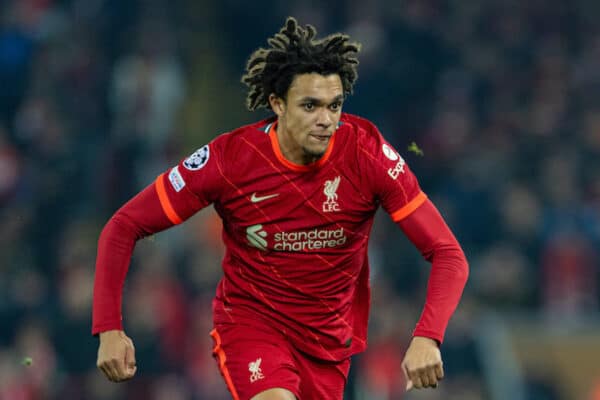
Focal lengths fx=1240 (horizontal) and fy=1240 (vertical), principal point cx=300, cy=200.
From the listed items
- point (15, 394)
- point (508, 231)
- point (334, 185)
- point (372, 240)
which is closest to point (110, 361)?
point (334, 185)

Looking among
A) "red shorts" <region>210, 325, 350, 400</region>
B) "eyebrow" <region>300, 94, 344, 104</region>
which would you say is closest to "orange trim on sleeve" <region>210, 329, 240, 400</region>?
"red shorts" <region>210, 325, 350, 400</region>

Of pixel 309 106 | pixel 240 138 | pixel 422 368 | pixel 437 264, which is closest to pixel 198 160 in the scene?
pixel 240 138

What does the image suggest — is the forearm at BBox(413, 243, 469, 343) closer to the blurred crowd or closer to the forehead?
the forehead

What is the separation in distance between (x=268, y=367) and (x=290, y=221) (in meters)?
0.61

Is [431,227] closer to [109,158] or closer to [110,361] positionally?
[110,361]

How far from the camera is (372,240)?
10.5 meters

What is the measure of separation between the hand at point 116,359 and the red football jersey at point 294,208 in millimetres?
547

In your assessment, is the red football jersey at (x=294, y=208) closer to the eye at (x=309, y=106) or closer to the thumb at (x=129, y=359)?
the eye at (x=309, y=106)

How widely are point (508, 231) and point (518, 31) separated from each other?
Answer: 2.99 m

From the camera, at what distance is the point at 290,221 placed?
5.16 meters

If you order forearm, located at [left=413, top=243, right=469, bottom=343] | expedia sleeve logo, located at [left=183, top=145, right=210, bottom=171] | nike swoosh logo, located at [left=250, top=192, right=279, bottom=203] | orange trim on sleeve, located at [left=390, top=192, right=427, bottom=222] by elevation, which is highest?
expedia sleeve logo, located at [left=183, top=145, right=210, bottom=171]

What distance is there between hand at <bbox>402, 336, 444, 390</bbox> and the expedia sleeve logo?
117 cm

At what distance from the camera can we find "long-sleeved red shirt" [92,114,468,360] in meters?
5.06

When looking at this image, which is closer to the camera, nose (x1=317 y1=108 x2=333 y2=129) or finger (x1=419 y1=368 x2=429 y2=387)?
finger (x1=419 y1=368 x2=429 y2=387)
